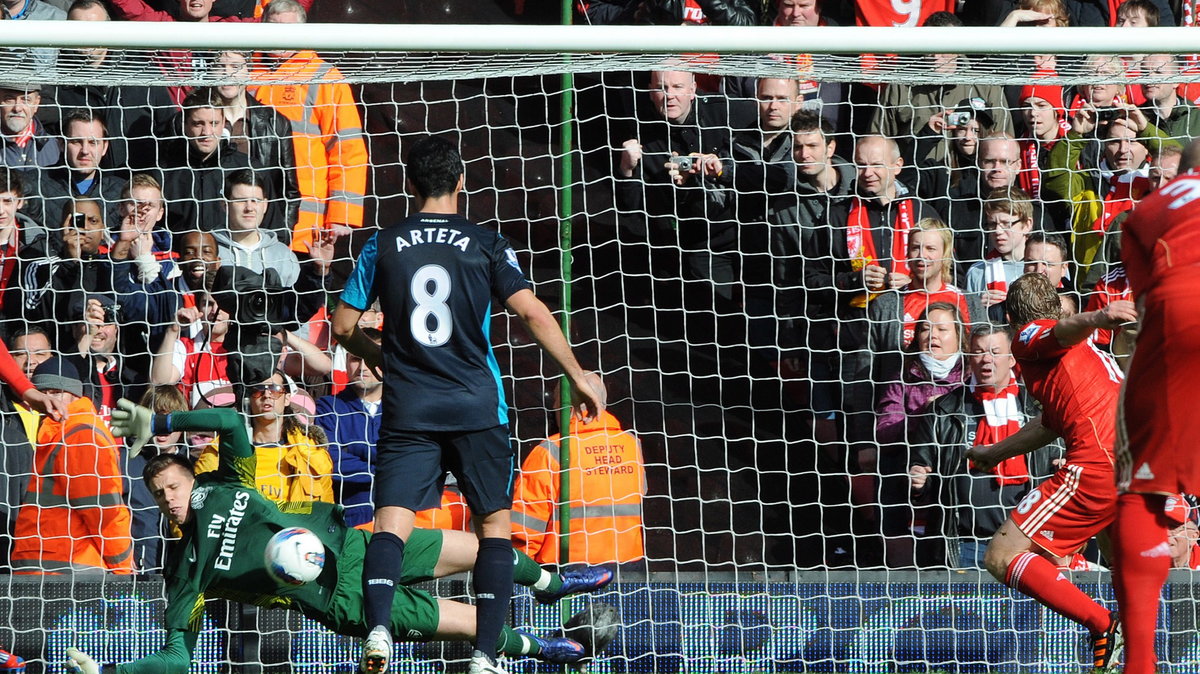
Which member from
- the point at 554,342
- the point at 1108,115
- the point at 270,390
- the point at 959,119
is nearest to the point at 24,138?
the point at 270,390

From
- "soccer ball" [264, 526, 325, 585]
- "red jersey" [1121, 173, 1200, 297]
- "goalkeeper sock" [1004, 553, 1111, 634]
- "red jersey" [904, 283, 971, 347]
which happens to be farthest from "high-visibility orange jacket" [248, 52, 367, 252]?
"red jersey" [1121, 173, 1200, 297]

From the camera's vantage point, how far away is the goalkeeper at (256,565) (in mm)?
5434

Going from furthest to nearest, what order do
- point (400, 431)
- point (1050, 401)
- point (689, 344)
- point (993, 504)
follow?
point (689, 344) → point (993, 504) → point (1050, 401) → point (400, 431)

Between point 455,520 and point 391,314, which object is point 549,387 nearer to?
point 455,520

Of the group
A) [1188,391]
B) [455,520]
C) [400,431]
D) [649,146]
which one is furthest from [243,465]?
[1188,391]

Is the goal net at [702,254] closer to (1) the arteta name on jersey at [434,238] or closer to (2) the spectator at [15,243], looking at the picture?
(2) the spectator at [15,243]

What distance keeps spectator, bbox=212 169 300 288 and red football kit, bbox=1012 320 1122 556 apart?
3.70m

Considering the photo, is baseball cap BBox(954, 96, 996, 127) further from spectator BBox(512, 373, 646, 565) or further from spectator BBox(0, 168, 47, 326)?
spectator BBox(0, 168, 47, 326)

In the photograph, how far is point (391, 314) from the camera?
16.6 feet

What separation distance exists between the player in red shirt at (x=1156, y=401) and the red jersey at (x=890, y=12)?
4514mm

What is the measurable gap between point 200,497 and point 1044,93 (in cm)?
506

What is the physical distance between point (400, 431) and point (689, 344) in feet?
9.44

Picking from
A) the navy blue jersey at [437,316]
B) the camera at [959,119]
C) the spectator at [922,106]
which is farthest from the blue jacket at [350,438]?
the camera at [959,119]

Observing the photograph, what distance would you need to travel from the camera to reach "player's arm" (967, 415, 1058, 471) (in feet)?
18.5
